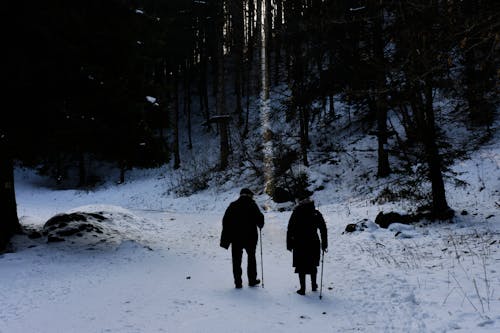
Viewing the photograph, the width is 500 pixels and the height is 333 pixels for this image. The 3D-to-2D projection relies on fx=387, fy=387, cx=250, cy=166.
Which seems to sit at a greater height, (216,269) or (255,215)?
(255,215)

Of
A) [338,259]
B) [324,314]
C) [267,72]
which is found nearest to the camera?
[324,314]

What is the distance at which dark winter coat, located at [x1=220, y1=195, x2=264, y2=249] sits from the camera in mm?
8148

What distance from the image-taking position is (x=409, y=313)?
588cm

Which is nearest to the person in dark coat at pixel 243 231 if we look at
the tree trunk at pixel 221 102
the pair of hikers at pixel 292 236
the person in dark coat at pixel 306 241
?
the pair of hikers at pixel 292 236

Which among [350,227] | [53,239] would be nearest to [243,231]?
[350,227]

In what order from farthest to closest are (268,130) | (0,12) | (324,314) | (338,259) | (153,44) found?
1. (268,130)
2. (153,44)
3. (338,259)
4. (0,12)
5. (324,314)

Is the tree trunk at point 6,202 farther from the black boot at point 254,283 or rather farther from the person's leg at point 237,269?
the black boot at point 254,283

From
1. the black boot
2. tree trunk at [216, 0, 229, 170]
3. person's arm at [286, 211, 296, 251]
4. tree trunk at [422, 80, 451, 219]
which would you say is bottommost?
the black boot

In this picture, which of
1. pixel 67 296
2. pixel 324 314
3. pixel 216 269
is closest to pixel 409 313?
pixel 324 314

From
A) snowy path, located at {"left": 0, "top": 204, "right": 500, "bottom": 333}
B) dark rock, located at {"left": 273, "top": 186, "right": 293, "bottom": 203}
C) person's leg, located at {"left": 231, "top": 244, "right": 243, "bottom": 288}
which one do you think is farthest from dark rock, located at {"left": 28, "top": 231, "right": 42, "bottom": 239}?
dark rock, located at {"left": 273, "top": 186, "right": 293, "bottom": 203}

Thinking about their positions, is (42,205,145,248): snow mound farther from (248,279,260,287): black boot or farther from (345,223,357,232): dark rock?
(345,223,357,232): dark rock

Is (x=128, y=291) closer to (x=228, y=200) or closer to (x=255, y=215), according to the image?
(x=255, y=215)

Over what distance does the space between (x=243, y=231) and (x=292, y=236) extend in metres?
1.04

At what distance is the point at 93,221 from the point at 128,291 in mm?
6069
